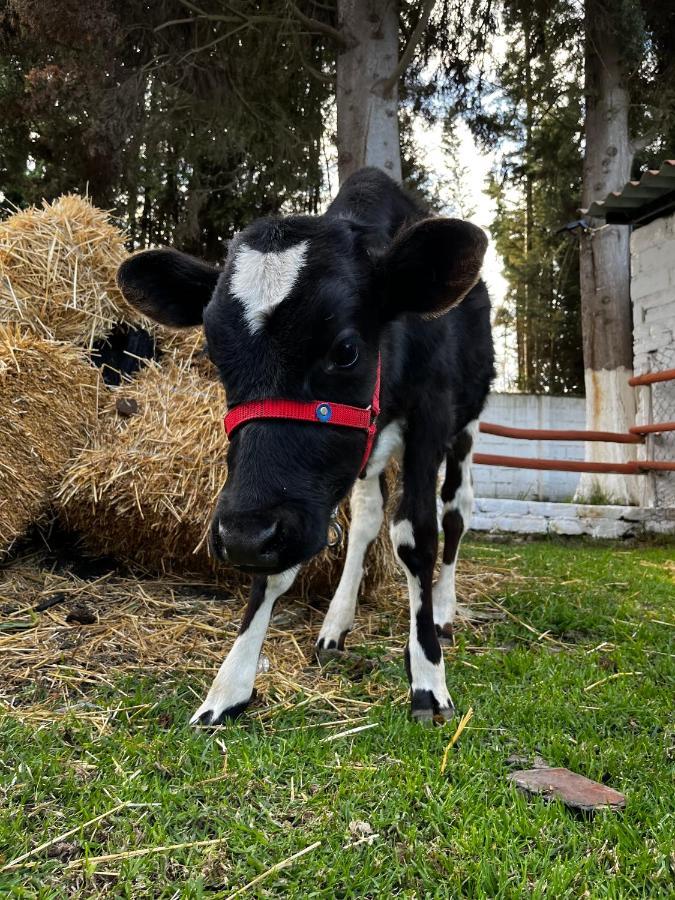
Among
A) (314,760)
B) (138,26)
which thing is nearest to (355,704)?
(314,760)

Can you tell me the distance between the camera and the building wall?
8.10 meters

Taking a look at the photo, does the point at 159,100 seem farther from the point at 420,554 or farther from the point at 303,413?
the point at 303,413

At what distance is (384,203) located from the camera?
3098 millimetres

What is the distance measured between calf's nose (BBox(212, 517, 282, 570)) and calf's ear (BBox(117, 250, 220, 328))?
109 cm

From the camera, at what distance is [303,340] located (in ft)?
6.94

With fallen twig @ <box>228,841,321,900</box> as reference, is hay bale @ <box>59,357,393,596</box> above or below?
above

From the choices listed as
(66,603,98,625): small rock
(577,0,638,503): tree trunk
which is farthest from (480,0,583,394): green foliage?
(66,603,98,625): small rock

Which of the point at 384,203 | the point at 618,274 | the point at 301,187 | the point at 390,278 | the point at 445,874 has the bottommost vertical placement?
the point at 445,874

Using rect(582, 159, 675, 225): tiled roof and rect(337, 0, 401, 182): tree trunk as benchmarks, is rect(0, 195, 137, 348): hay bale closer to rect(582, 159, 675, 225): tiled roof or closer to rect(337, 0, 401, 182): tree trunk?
rect(337, 0, 401, 182): tree trunk

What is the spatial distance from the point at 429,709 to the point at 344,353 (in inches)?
47.0

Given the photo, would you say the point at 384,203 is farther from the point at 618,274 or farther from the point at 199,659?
the point at 618,274

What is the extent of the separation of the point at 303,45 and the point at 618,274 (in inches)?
188

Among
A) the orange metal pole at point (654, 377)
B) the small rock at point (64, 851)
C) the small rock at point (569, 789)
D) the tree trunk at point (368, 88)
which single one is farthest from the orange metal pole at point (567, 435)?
the small rock at point (64, 851)

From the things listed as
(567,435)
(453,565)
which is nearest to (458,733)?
(453,565)
